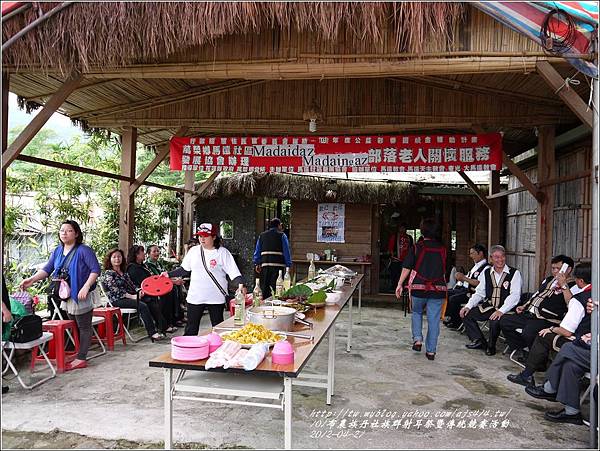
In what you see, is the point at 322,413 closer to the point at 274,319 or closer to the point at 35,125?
the point at 274,319

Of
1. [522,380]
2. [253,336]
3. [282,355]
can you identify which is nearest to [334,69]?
[253,336]

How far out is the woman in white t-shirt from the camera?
4.47m

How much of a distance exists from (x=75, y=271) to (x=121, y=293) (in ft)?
4.85

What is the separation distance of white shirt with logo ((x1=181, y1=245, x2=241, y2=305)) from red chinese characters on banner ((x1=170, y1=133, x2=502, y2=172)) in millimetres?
2611

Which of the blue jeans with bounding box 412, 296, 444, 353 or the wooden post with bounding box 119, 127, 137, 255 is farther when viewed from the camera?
the wooden post with bounding box 119, 127, 137, 255

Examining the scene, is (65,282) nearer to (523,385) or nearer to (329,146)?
(329,146)

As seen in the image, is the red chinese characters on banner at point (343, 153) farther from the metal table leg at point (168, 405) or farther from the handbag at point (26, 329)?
the metal table leg at point (168, 405)

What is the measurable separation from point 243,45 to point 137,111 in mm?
3446

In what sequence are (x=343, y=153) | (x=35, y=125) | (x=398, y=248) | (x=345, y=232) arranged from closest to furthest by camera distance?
(x=35, y=125), (x=343, y=153), (x=345, y=232), (x=398, y=248)

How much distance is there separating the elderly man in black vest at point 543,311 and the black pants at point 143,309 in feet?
13.6

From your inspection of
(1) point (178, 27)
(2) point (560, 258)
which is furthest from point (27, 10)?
(2) point (560, 258)

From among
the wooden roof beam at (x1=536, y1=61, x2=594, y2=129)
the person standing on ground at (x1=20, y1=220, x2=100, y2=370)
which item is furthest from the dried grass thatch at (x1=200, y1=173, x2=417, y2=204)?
the wooden roof beam at (x1=536, y1=61, x2=594, y2=129)

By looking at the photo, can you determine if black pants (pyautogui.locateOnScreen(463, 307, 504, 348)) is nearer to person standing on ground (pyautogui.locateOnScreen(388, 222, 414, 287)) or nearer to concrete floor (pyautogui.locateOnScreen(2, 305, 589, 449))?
concrete floor (pyautogui.locateOnScreen(2, 305, 589, 449))

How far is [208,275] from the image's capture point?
14.7ft
